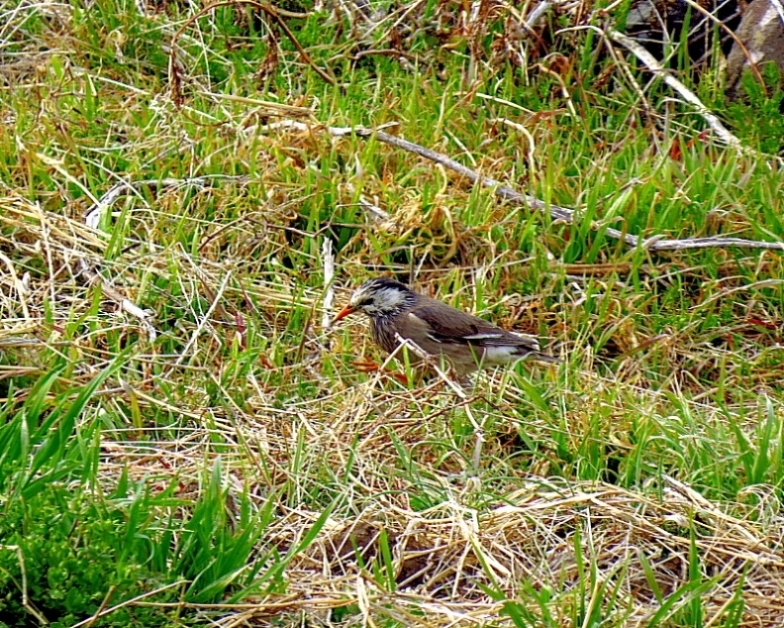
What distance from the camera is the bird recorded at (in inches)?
195

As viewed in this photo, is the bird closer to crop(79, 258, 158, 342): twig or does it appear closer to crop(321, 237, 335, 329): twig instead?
crop(321, 237, 335, 329): twig

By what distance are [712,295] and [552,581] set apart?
195 centimetres

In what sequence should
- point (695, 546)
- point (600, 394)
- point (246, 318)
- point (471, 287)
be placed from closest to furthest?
1. point (695, 546)
2. point (600, 394)
3. point (246, 318)
4. point (471, 287)

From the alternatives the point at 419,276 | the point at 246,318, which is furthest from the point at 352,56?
the point at 246,318

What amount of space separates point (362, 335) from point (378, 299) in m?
0.22

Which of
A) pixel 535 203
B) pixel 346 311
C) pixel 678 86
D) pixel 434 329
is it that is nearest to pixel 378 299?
pixel 346 311

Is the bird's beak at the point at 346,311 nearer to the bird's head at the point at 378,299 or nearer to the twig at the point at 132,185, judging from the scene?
the bird's head at the point at 378,299

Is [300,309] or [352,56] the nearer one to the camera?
[300,309]

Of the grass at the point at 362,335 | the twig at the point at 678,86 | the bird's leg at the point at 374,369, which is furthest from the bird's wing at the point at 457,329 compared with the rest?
the twig at the point at 678,86

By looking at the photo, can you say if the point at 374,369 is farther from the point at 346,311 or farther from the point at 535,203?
the point at 535,203

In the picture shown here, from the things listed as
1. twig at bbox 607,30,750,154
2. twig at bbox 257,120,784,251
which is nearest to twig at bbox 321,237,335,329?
twig at bbox 257,120,784,251

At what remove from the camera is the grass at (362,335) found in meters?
3.53

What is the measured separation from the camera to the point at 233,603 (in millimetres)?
3424

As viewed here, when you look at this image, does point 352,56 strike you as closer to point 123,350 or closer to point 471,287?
point 471,287
